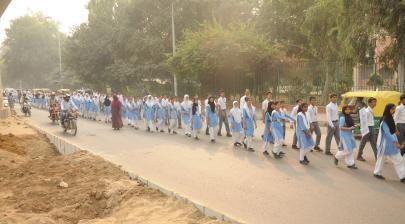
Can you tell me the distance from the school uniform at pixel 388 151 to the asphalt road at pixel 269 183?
27 cm

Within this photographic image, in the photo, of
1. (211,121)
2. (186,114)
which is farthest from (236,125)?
(186,114)

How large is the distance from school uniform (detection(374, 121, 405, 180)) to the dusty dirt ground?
4176 millimetres

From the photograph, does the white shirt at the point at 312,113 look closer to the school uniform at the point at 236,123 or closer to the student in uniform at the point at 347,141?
the school uniform at the point at 236,123

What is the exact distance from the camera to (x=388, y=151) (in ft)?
28.4

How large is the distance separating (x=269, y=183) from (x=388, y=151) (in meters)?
2.36

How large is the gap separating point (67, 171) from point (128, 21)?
101 ft

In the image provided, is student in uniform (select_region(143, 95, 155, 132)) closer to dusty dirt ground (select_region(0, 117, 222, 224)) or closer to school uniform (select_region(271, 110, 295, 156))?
dusty dirt ground (select_region(0, 117, 222, 224))

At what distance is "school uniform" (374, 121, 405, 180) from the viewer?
335 inches

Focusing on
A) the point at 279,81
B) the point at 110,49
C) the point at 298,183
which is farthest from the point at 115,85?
the point at 298,183

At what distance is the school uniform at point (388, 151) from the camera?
27.9ft

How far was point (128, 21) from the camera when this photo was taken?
3959 centimetres

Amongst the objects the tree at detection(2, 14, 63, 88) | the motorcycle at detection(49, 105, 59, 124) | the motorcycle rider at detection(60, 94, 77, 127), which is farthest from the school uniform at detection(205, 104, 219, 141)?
the tree at detection(2, 14, 63, 88)

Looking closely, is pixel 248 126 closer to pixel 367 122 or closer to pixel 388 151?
pixel 367 122

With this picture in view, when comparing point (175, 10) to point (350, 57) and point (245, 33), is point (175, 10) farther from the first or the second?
point (350, 57)
